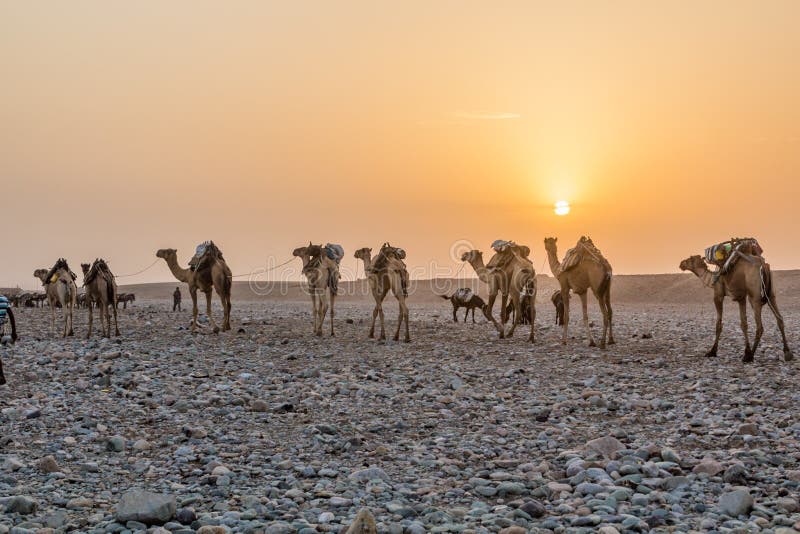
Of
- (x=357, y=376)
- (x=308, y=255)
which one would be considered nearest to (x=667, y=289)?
(x=308, y=255)

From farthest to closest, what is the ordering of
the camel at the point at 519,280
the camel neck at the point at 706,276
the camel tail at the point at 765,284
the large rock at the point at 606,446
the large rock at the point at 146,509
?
the camel at the point at 519,280, the camel neck at the point at 706,276, the camel tail at the point at 765,284, the large rock at the point at 606,446, the large rock at the point at 146,509

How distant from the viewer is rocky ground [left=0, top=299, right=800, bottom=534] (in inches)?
232

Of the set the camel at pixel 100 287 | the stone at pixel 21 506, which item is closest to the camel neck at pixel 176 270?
the camel at pixel 100 287

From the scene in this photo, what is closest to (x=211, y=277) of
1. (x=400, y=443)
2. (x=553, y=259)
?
(x=553, y=259)

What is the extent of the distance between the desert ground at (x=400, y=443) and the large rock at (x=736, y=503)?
0.02m

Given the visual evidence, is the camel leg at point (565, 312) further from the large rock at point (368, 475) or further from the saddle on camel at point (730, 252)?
the large rock at point (368, 475)

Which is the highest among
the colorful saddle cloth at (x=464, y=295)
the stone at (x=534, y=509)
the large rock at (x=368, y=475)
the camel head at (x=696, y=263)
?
the camel head at (x=696, y=263)

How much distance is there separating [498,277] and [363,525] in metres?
16.3

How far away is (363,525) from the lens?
5145 mm

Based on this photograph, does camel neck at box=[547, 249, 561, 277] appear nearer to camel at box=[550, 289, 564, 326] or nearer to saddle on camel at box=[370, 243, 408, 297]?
saddle on camel at box=[370, 243, 408, 297]

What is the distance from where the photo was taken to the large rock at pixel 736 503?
228 inches

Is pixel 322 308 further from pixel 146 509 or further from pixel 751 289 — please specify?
pixel 146 509

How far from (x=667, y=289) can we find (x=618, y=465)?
76.2 m

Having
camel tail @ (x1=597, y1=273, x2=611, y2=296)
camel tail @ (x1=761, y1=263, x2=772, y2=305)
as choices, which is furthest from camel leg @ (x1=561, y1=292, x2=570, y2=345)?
camel tail @ (x1=761, y1=263, x2=772, y2=305)
